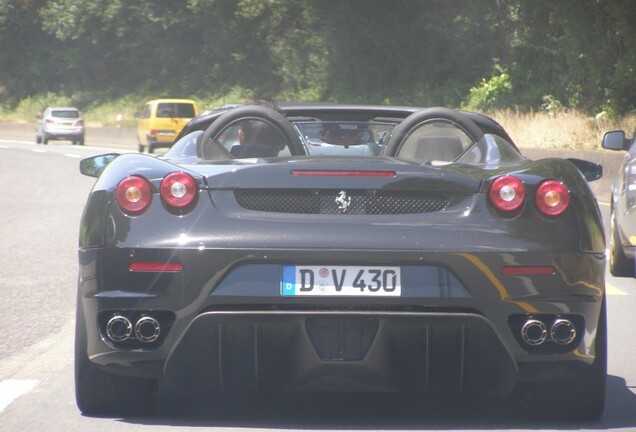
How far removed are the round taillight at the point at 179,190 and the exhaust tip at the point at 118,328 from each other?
48 centimetres

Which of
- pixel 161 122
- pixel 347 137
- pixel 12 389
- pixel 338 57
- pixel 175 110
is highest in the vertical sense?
pixel 338 57

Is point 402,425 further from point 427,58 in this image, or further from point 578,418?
point 427,58

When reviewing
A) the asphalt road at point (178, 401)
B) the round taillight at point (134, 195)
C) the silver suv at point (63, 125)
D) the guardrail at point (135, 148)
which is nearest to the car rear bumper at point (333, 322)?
the round taillight at point (134, 195)

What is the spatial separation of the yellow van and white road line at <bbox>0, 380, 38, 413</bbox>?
39450mm

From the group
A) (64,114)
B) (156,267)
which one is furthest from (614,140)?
(64,114)

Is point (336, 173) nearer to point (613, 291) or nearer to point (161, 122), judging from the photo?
point (613, 291)

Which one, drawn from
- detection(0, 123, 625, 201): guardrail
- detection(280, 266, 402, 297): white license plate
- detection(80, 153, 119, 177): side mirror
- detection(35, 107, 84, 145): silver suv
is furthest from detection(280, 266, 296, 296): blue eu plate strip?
detection(35, 107, 84, 145): silver suv

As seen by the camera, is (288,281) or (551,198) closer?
(288,281)

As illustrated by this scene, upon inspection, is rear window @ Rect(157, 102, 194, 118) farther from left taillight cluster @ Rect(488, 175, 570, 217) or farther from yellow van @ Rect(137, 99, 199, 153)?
left taillight cluster @ Rect(488, 175, 570, 217)

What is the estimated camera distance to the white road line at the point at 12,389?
605 cm

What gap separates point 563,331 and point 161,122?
4219 cm

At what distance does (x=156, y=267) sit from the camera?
520 centimetres

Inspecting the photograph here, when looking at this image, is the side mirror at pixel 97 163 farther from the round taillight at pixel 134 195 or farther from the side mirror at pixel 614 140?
the side mirror at pixel 614 140

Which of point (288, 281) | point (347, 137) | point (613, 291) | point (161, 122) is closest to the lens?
point (288, 281)
